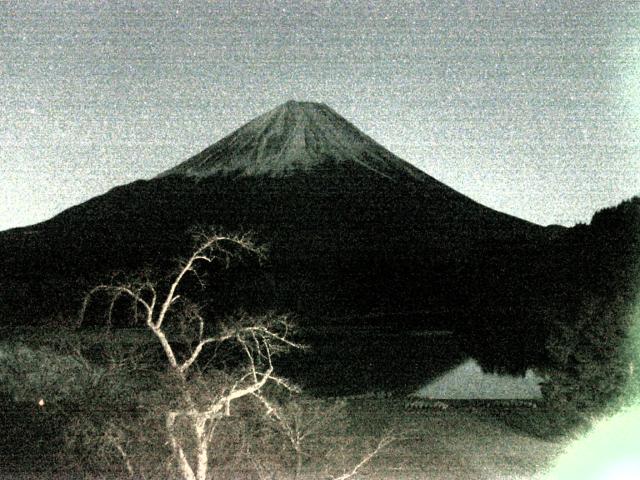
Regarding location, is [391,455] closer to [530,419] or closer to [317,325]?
[530,419]

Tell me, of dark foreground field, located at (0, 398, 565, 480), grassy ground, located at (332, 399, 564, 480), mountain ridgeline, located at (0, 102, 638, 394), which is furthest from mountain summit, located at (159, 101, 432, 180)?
dark foreground field, located at (0, 398, 565, 480)

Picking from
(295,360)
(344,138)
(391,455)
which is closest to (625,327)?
(391,455)

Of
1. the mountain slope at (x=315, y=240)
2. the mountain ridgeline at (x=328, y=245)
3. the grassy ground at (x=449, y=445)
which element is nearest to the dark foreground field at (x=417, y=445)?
the grassy ground at (x=449, y=445)

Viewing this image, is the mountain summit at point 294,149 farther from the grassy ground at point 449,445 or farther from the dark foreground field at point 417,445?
the dark foreground field at point 417,445

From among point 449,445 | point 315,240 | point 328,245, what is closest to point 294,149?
point 315,240

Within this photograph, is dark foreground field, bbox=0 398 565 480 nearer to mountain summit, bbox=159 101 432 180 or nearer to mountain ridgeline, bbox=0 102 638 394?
mountain ridgeline, bbox=0 102 638 394

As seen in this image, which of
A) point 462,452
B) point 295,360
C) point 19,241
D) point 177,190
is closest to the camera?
point 462,452
